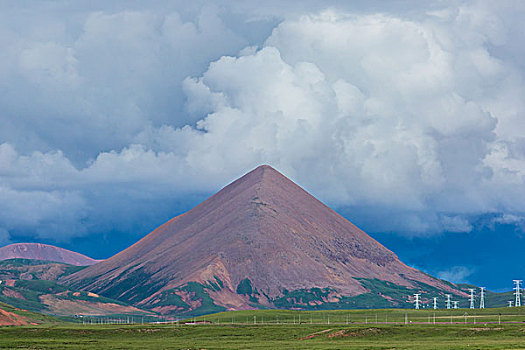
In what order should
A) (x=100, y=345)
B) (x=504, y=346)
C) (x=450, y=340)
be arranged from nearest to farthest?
→ (x=504, y=346), (x=450, y=340), (x=100, y=345)

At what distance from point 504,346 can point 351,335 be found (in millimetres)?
59666

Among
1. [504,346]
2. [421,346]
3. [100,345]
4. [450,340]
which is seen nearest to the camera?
[504,346]

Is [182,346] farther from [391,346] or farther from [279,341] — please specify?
[391,346]

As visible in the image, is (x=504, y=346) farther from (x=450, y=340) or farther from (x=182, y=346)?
(x=182, y=346)

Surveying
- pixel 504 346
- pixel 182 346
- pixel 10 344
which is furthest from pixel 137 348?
pixel 504 346

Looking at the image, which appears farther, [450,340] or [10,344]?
[10,344]

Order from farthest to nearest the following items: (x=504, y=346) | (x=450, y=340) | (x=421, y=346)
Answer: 1. (x=450, y=340)
2. (x=421, y=346)
3. (x=504, y=346)

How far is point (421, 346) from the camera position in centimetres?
Result: 15188

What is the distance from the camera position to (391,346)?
156500mm

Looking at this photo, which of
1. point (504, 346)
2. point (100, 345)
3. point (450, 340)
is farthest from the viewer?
point (100, 345)

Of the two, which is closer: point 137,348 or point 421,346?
point 421,346

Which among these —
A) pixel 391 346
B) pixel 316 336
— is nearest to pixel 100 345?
pixel 316 336

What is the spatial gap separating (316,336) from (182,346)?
A: 36.7 m

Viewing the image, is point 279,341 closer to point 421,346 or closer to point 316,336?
point 316,336
